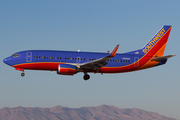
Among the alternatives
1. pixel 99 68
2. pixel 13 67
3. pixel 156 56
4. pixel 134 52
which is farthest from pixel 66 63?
pixel 156 56

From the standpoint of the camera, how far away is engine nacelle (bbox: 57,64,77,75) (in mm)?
50281

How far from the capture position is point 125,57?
182 ft

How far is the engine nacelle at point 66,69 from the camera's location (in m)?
50.3

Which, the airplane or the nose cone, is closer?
the airplane

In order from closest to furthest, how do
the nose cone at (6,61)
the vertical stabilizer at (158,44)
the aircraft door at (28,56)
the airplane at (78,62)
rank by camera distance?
the airplane at (78,62)
the aircraft door at (28,56)
the nose cone at (6,61)
the vertical stabilizer at (158,44)

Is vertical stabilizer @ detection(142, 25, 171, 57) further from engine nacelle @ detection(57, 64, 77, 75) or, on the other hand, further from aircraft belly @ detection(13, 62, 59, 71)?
aircraft belly @ detection(13, 62, 59, 71)

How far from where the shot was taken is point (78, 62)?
52250mm

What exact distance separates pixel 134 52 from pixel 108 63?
24.2ft

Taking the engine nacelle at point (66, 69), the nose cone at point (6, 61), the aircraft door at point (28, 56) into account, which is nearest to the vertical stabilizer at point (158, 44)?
the engine nacelle at point (66, 69)

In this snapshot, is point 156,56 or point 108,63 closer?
point 108,63

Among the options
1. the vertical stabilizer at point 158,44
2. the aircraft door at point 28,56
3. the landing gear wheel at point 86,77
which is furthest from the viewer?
the vertical stabilizer at point 158,44

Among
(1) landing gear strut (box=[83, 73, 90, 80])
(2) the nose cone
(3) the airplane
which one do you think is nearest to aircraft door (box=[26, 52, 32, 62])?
(3) the airplane

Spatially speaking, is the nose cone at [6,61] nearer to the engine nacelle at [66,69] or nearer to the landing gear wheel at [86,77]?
the engine nacelle at [66,69]

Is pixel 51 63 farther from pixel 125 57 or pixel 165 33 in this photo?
pixel 165 33
